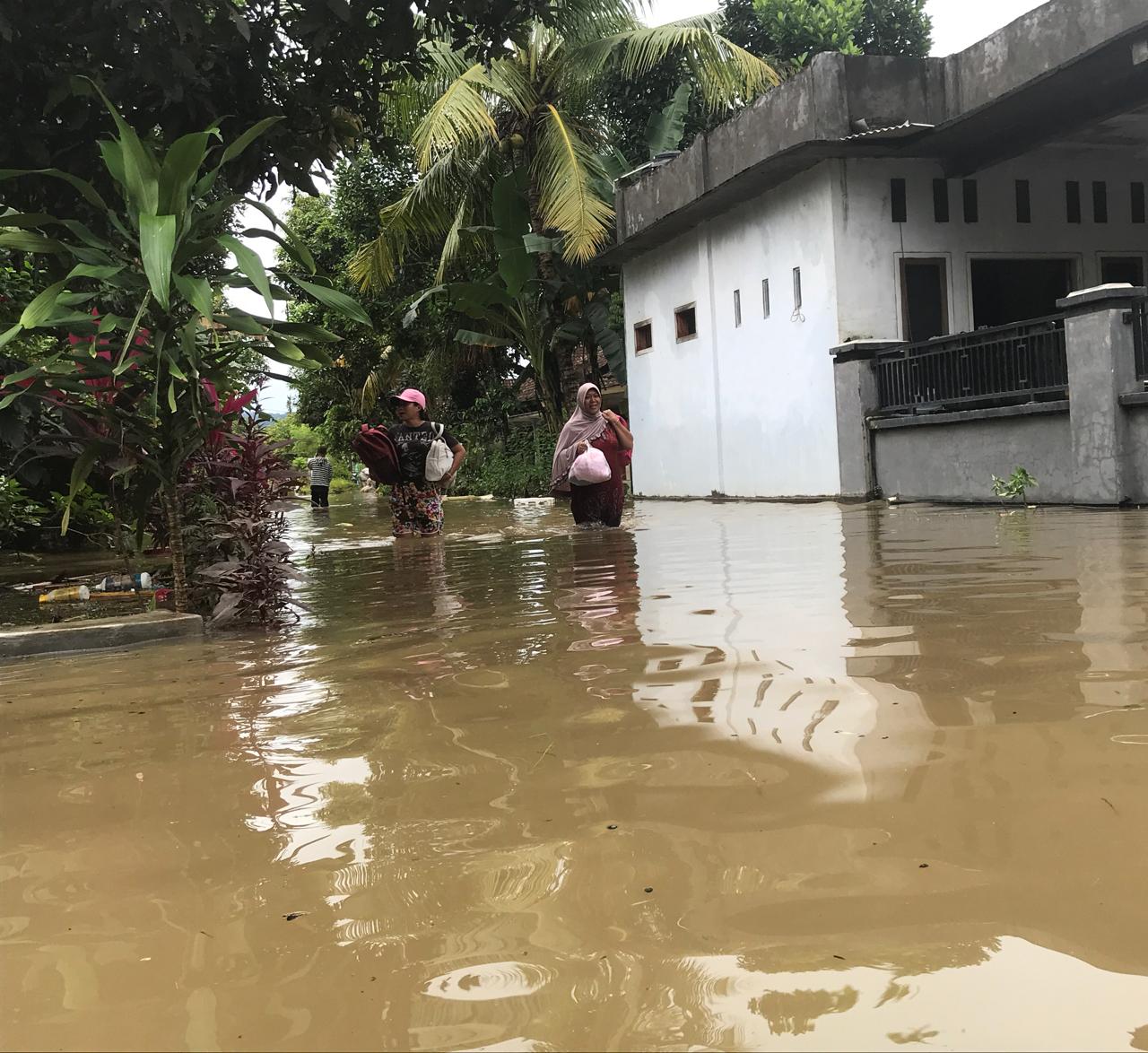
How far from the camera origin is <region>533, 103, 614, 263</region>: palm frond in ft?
59.7

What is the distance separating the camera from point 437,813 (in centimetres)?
255

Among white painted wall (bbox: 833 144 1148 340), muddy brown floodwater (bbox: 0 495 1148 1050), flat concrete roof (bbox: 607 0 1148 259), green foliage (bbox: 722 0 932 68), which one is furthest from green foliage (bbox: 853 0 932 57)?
muddy brown floodwater (bbox: 0 495 1148 1050)

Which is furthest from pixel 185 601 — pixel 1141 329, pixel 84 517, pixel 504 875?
pixel 1141 329

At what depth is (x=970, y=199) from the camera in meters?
15.2

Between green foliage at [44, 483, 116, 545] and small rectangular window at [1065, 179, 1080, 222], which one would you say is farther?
small rectangular window at [1065, 179, 1080, 222]

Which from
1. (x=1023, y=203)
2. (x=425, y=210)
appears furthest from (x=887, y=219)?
(x=425, y=210)

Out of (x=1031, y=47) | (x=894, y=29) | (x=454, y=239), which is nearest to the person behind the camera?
(x=1031, y=47)

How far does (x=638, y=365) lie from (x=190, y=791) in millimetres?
18110

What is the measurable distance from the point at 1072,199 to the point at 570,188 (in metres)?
7.66

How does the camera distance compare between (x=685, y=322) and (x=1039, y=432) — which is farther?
(x=685, y=322)

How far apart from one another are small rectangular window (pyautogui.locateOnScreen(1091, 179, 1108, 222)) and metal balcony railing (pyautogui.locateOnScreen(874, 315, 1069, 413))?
469cm

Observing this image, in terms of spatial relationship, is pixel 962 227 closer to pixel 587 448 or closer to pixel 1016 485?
pixel 1016 485

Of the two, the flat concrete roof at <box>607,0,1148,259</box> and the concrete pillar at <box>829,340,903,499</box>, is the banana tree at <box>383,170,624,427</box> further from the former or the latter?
the concrete pillar at <box>829,340,903,499</box>

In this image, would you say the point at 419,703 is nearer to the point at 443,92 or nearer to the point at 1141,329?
the point at 1141,329
